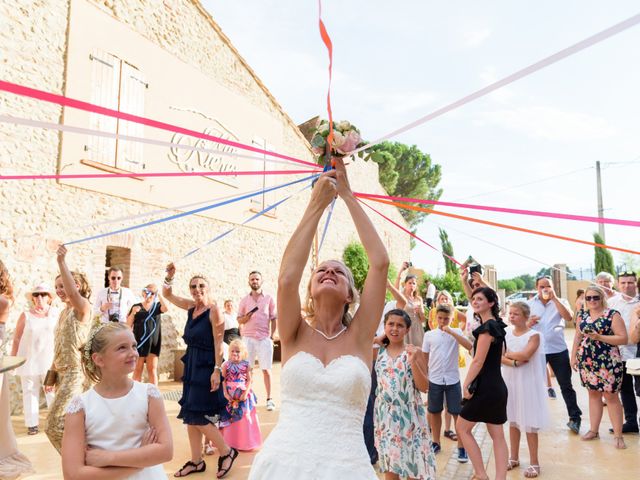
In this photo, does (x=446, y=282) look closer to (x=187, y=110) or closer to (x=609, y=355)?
(x=187, y=110)

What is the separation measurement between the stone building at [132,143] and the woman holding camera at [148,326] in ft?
4.19

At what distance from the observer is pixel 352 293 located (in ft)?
6.64

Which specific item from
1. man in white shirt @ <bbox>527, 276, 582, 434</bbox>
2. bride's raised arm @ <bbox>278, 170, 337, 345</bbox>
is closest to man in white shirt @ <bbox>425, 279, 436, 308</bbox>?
man in white shirt @ <bbox>527, 276, 582, 434</bbox>

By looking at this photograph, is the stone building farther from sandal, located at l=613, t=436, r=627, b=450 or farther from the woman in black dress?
sandal, located at l=613, t=436, r=627, b=450

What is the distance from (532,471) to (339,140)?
360cm

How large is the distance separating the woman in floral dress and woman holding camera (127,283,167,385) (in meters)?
3.92

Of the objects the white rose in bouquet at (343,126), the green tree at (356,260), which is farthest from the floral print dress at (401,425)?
the green tree at (356,260)

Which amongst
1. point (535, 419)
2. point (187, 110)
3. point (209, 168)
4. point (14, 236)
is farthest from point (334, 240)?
point (535, 419)

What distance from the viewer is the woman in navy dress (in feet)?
13.6

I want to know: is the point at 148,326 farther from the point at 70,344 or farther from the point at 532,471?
the point at 532,471

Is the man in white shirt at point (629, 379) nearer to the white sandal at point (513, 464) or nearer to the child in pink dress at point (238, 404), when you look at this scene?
the white sandal at point (513, 464)

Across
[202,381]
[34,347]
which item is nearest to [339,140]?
[202,381]

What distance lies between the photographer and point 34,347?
572 cm

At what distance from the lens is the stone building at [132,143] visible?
259 inches
